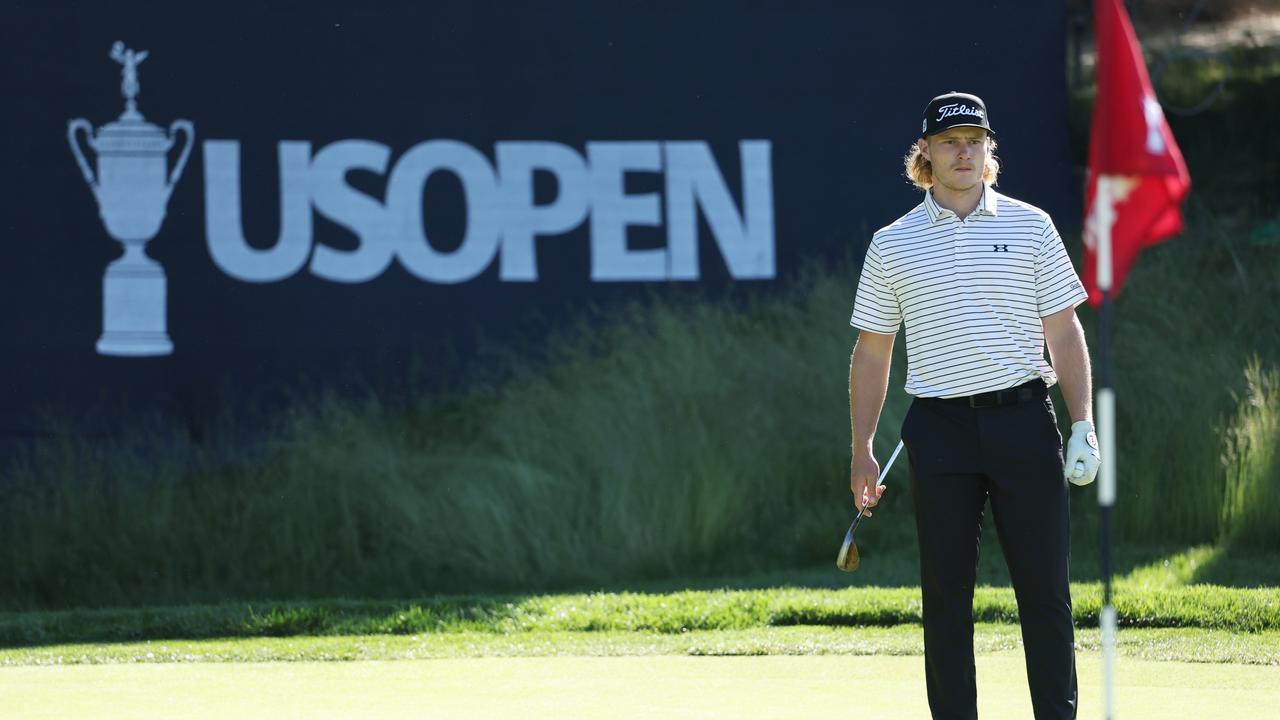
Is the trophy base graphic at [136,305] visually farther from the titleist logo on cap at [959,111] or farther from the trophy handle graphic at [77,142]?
the titleist logo on cap at [959,111]

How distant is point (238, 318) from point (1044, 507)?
26.5ft

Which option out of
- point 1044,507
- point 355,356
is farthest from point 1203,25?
point 1044,507

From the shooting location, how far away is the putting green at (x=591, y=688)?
4793mm

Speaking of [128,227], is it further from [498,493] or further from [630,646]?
[630,646]

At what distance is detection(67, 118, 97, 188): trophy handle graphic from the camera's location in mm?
11094

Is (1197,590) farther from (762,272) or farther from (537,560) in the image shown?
(762,272)

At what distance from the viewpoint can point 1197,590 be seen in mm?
7352

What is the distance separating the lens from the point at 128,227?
11.1 metres

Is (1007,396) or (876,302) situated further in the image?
(876,302)

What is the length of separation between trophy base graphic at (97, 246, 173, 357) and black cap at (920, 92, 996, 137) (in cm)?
789

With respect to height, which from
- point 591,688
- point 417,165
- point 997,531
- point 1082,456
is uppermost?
point 417,165

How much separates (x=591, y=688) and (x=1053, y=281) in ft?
6.50

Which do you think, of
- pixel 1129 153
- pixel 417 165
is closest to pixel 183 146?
pixel 417 165

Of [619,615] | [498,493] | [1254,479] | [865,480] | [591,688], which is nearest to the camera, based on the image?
[865,480]
